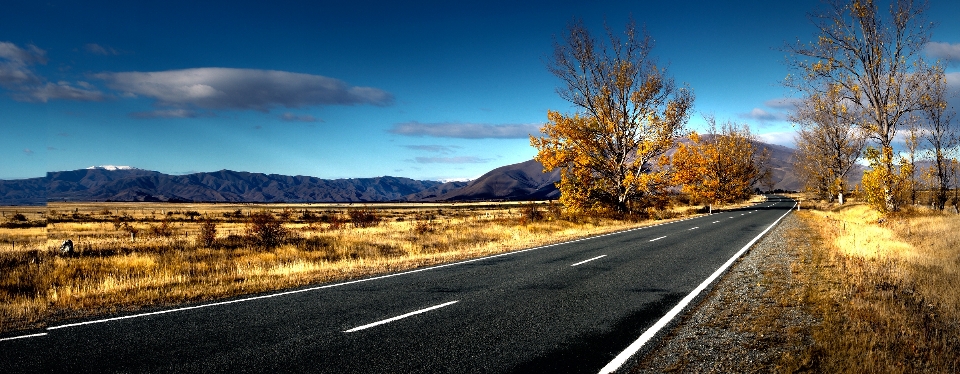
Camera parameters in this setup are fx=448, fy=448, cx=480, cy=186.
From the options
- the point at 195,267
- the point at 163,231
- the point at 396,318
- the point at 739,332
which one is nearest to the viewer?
the point at 739,332

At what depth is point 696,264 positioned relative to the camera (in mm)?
11164

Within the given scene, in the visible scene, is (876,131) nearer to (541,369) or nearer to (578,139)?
(578,139)

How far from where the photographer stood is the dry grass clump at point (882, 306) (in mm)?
4629

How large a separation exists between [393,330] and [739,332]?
445 centimetres

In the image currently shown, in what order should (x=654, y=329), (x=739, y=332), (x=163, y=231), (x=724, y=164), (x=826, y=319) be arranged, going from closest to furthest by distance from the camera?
(x=739, y=332), (x=654, y=329), (x=826, y=319), (x=163, y=231), (x=724, y=164)

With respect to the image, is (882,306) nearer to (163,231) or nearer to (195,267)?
(195,267)

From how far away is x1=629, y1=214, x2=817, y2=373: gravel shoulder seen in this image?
4.70m

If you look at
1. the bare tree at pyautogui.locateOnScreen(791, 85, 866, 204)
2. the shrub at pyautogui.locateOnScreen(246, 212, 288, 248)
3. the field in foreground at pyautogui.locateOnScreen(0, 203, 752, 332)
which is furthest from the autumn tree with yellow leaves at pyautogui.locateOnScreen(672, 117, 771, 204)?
the shrub at pyautogui.locateOnScreen(246, 212, 288, 248)

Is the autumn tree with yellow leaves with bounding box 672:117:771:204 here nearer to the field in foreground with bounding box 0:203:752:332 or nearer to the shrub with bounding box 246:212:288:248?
A: the field in foreground with bounding box 0:203:752:332

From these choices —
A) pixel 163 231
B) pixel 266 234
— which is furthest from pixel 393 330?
pixel 163 231

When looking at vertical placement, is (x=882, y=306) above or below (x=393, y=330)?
above

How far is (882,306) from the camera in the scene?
6.59 metres

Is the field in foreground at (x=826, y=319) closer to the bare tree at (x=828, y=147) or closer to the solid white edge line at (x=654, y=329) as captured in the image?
the solid white edge line at (x=654, y=329)

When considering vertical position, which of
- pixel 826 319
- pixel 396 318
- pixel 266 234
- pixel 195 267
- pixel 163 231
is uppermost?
pixel 826 319
